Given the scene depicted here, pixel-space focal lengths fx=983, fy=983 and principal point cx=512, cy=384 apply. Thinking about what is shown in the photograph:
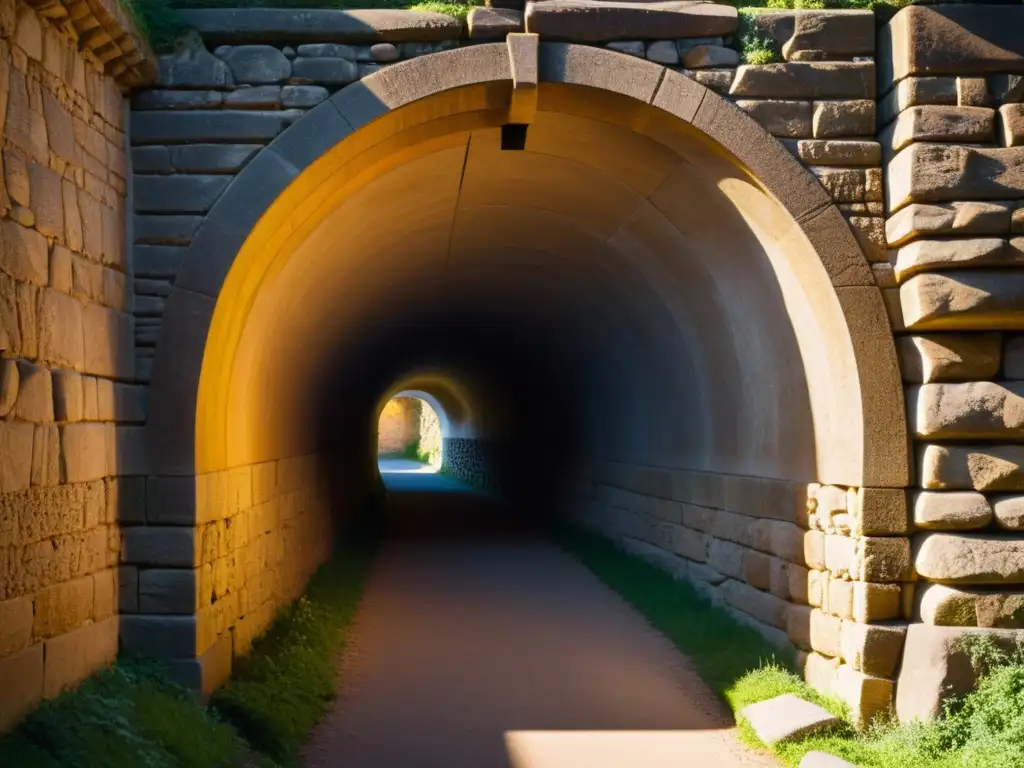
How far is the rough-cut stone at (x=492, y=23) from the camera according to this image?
6730 mm

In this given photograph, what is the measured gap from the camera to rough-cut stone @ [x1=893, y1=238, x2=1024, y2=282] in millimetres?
6211

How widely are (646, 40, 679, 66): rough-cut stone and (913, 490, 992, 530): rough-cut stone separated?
3.39 metres

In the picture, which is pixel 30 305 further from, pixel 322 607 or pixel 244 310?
pixel 322 607

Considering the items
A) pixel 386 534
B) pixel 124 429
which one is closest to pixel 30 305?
pixel 124 429

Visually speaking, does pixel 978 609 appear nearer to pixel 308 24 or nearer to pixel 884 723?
pixel 884 723

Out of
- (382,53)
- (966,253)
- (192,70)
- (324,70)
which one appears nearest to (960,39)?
(966,253)

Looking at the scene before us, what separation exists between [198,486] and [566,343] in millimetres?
7949

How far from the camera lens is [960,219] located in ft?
20.5

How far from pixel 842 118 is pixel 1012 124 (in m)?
1.06

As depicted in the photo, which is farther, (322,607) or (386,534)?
(386,534)

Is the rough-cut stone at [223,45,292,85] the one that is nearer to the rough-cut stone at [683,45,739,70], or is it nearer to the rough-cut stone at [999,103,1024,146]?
the rough-cut stone at [683,45,739,70]

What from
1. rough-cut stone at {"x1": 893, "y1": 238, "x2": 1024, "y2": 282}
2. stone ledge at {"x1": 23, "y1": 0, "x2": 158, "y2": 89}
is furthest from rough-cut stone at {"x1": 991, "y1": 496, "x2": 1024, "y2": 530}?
stone ledge at {"x1": 23, "y1": 0, "x2": 158, "y2": 89}

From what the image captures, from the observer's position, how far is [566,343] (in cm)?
1370

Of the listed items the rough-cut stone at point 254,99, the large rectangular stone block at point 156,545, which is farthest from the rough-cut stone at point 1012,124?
the large rectangular stone block at point 156,545
